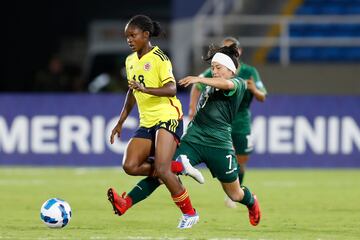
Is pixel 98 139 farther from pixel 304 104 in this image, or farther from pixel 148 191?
pixel 148 191

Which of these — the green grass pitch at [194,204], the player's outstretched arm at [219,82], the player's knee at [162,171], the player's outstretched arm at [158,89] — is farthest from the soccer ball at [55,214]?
the player's outstretched arm at [219,82]

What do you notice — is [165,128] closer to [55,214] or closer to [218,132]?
[218,132]

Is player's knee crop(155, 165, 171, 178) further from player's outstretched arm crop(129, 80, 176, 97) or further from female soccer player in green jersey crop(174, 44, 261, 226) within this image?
player's outstretched arm crop(129, 80, 176, 97)

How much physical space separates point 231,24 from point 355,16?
268 centimetres

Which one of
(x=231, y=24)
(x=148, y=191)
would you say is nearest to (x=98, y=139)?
(x=231, y=24)

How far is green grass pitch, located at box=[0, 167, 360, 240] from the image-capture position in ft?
34.1

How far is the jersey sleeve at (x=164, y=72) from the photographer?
10586mm

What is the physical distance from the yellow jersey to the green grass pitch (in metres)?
1.12

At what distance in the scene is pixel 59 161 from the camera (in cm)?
1970

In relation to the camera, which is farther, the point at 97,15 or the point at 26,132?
the point at 97,15

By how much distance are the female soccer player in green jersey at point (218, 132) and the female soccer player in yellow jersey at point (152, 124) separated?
0.17 m

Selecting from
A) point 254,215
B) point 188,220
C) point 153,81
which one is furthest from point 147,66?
point 254,215

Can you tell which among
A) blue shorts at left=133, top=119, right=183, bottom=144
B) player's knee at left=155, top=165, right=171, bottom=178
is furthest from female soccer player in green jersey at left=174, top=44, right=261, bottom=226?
player's knee at left=155, top=165, right=171, bottom=178

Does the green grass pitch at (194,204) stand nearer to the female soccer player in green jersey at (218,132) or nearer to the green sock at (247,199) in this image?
the green sock at (247,199)
